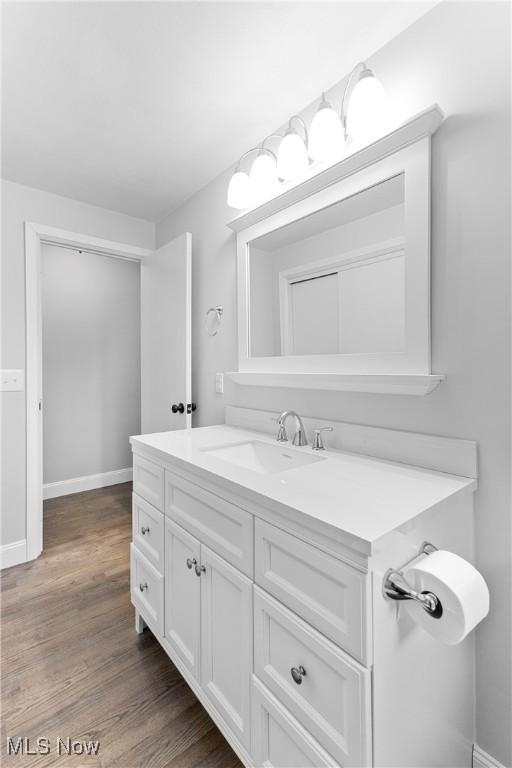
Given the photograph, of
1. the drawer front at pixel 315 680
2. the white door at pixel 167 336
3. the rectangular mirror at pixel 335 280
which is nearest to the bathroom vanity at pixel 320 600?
the drawer front at pixel 315 680

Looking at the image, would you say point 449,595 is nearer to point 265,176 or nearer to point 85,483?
point 265,176

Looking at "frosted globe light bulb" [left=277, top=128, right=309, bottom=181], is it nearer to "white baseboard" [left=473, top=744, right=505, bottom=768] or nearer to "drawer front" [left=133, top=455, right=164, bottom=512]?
"drawer front" [left=133, top=455, right=164, bottom=512]

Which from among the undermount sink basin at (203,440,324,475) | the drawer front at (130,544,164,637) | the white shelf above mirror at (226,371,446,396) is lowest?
the drawer front at (130,544,164,637)

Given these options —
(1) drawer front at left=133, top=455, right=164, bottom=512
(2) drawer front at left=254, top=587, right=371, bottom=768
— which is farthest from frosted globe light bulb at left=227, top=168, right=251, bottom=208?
(2) drawer front at left=254, top=587, right=371, bottom=768

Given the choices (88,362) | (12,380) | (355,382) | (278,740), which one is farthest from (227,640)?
(88,362)

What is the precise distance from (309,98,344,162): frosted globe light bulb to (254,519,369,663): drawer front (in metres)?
1.24

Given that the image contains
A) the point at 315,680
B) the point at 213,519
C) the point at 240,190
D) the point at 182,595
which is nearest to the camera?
the point at 315,680

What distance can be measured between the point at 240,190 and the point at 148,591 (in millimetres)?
1745

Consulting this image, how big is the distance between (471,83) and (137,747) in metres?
2.16

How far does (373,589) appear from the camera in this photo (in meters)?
0.68

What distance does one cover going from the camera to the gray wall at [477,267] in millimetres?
970

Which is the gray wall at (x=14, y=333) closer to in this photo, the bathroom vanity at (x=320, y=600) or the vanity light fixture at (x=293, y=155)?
the bathroom vanity at (x=320, y=600)

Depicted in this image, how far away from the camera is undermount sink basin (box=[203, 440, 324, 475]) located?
1380mm

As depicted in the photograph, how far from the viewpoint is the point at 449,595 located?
2.23ft
